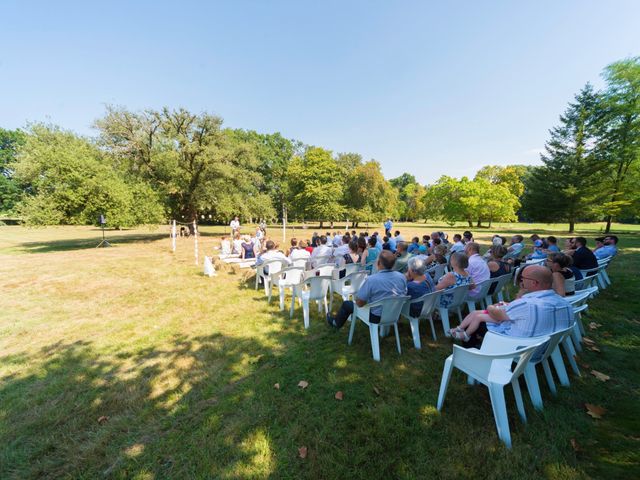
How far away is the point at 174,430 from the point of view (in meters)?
2.58

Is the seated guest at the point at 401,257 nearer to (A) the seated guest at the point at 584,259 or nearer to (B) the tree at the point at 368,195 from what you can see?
(A) the seated guest at the point at 584,259

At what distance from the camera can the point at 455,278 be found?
3.97 metres

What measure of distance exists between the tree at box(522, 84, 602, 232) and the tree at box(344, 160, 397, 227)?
16931mm

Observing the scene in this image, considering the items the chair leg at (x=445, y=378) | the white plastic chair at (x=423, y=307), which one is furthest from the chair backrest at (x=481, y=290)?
the chair leg at (x=445, y=378)

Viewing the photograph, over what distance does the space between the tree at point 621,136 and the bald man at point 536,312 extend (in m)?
26.0

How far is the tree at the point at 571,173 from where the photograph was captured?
25.2 meters

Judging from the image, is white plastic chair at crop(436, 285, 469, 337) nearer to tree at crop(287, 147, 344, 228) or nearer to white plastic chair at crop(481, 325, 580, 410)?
white plastic chair at crop(481, 325, 580, 410)

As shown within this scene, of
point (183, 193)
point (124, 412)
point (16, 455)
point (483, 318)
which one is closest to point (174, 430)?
point (124, 412)

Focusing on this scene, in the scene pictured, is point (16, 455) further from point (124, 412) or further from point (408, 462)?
point (408, 462)

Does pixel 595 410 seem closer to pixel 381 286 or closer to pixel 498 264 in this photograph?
pixel 381 286

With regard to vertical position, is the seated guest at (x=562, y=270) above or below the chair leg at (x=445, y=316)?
above

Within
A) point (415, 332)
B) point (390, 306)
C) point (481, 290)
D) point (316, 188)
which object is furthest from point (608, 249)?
point (316, 188)

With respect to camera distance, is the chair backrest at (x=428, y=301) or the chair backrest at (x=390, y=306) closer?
the chair backrest at (x=390, y=306)

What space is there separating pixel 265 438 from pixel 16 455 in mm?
2295
